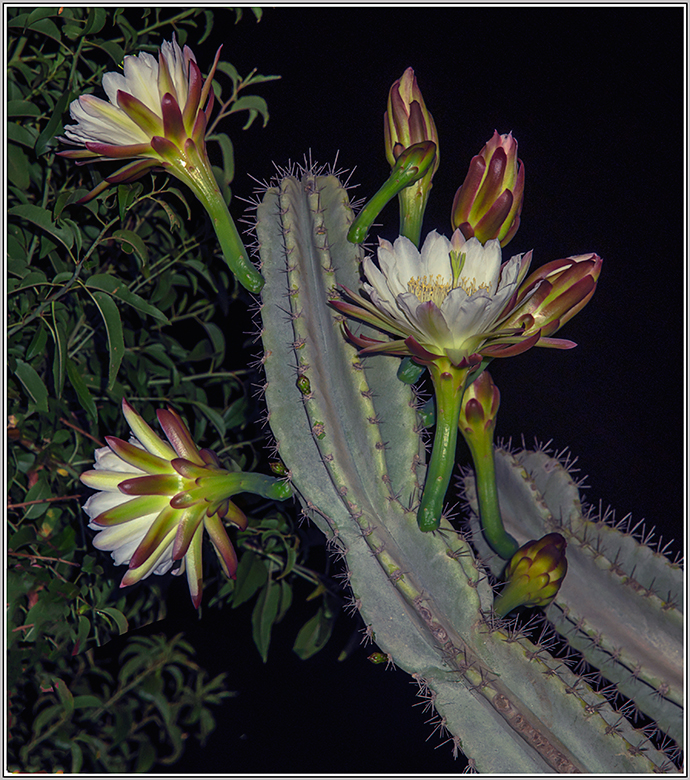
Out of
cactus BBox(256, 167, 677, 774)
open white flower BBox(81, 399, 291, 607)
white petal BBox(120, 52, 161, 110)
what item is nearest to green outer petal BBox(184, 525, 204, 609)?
open white flower BBox(81, 399, 291, 607)

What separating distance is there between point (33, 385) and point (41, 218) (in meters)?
0.21

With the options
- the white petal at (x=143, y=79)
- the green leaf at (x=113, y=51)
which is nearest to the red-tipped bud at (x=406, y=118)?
the white petal at (x=143, y=79)

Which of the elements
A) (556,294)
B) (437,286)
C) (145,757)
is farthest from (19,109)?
(145,757)

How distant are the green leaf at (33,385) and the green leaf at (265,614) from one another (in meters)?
0.43

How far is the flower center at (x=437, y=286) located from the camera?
0.60 m

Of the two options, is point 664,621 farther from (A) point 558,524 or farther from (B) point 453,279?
(B) point 453,279

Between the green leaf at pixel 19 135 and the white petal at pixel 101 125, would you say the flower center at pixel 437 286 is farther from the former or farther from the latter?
the green leaf at pixel 19 135

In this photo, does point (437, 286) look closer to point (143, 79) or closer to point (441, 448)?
point (441, 448)

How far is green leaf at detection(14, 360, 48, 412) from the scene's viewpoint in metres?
0.78

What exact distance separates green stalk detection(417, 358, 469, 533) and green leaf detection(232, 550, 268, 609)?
0.43 meters

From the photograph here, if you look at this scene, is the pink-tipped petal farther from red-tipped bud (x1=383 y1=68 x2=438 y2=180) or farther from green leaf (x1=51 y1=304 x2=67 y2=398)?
red-tipped bud (x1=383 y1=68 x2=438 y2=180)

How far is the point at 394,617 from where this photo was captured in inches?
23.2

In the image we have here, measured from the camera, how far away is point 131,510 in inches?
22.5

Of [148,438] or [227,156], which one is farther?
[227,156]
